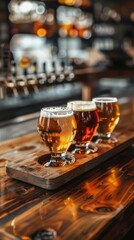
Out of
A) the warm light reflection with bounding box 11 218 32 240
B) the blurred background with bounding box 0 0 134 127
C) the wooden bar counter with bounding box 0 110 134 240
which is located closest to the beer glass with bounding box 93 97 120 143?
the wooden bar counter with bounding box 0 110 134 240

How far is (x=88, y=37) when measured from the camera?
28.0 ft

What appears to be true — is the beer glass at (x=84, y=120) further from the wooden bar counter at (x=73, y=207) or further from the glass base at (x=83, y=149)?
the wooden bar counter at (x=73, y=207)

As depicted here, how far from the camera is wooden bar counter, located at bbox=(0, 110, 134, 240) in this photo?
775mm

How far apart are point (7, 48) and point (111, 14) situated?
6.30 m

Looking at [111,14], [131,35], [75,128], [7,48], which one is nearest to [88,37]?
[111,14]

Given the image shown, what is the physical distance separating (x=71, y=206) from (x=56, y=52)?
10.0ft

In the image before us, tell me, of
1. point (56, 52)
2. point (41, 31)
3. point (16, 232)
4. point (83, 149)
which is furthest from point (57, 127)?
point (41, 31)

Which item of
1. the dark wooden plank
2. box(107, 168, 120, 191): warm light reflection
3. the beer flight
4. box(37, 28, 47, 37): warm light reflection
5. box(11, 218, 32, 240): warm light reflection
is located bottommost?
box(107, 168, 120, 191): warm light reflection

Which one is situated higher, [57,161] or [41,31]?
[41,31]

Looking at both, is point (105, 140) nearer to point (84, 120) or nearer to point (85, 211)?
point (84, 120)

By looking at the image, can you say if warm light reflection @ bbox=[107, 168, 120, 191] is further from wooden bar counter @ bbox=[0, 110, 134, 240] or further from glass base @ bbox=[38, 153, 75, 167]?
glass base @ bbox=[38, 153, 75, 167]

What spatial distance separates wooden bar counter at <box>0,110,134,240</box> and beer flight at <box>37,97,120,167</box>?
4.1 inches

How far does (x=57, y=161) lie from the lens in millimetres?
1143

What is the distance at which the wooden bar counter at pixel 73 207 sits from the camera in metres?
0.77
